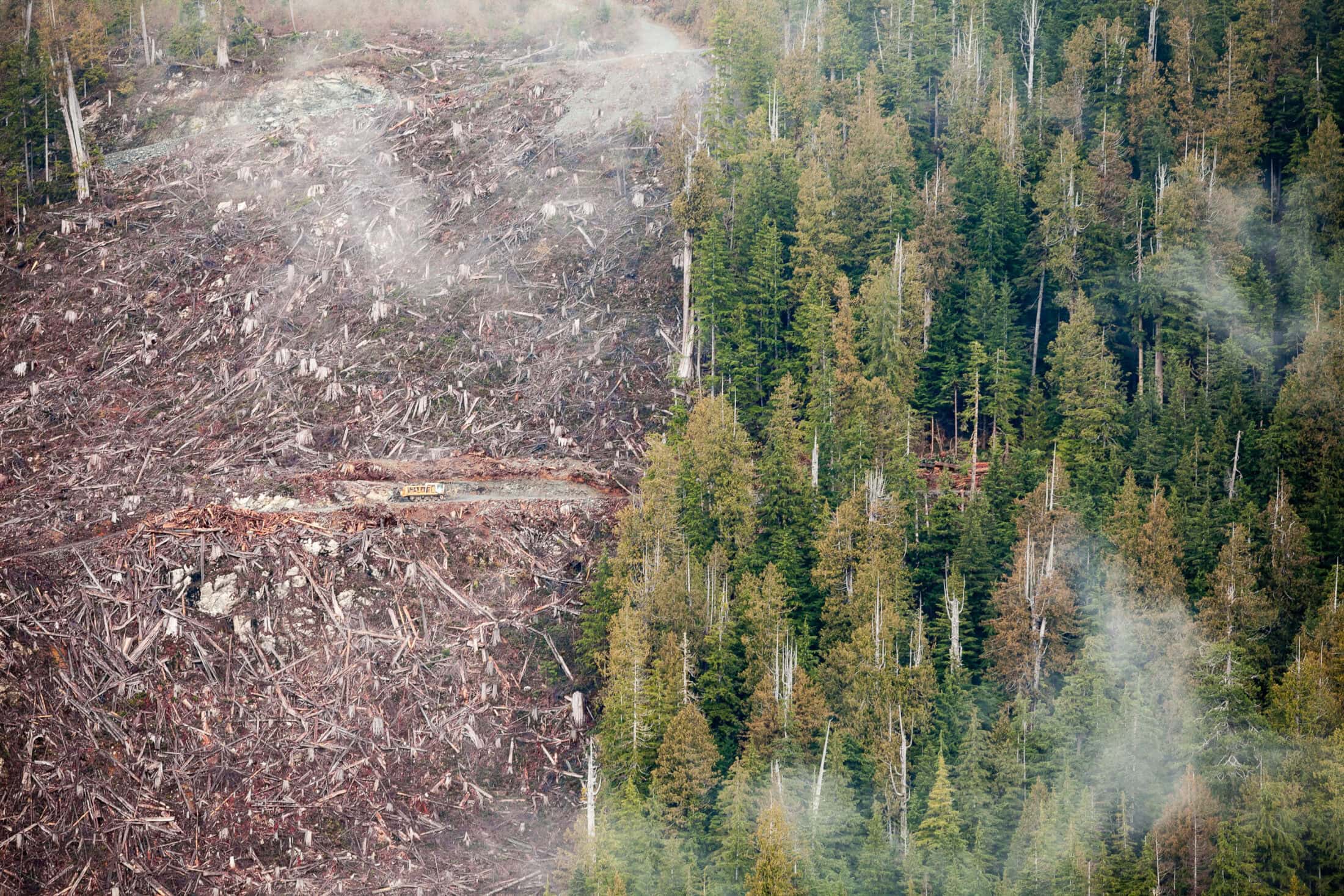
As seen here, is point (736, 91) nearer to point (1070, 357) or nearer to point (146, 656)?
point (1070, 357)

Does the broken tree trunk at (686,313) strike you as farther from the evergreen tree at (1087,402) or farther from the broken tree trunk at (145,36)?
the broken tree trunk at (145,36)

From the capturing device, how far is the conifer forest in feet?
236

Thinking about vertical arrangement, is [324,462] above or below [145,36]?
below

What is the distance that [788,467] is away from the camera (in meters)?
80.6

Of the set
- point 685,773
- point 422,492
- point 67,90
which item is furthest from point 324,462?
point 67,90

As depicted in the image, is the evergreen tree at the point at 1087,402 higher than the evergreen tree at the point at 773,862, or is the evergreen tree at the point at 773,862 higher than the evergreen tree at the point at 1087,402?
the evergreen tree at the point at 1087,402

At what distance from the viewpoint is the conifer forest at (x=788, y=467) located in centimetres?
7188

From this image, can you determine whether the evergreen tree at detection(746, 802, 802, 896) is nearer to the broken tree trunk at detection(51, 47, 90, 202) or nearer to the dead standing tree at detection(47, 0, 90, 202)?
the broken tree trunk at detection(51, 47, 90, 202)

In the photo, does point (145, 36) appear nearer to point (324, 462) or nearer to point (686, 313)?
point (324, 462)

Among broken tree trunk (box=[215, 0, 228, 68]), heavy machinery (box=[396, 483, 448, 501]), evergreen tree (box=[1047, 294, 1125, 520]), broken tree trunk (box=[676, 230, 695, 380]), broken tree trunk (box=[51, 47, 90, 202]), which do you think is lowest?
heavy machinery (box=[396, 483, 448, 501])

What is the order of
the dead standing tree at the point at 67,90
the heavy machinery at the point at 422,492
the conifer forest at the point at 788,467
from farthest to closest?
the dead standing tree at the point at 67,90, the heavy machinery at the point at 422,492, the conifer forest at the point at 788,467

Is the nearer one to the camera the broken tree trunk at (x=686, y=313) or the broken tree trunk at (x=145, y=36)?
the broken tree trunk at (x=686, y=313)

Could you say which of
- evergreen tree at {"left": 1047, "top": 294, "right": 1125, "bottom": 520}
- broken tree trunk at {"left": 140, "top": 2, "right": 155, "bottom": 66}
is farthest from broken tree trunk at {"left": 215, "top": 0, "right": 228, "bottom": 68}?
evergreen tree at {"left": 1047, "top": 294, "right": 1125, "bottom": 520}

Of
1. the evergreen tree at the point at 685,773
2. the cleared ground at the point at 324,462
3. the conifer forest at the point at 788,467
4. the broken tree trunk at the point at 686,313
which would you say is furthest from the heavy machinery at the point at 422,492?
the evergreen tree at the point at 685,773
